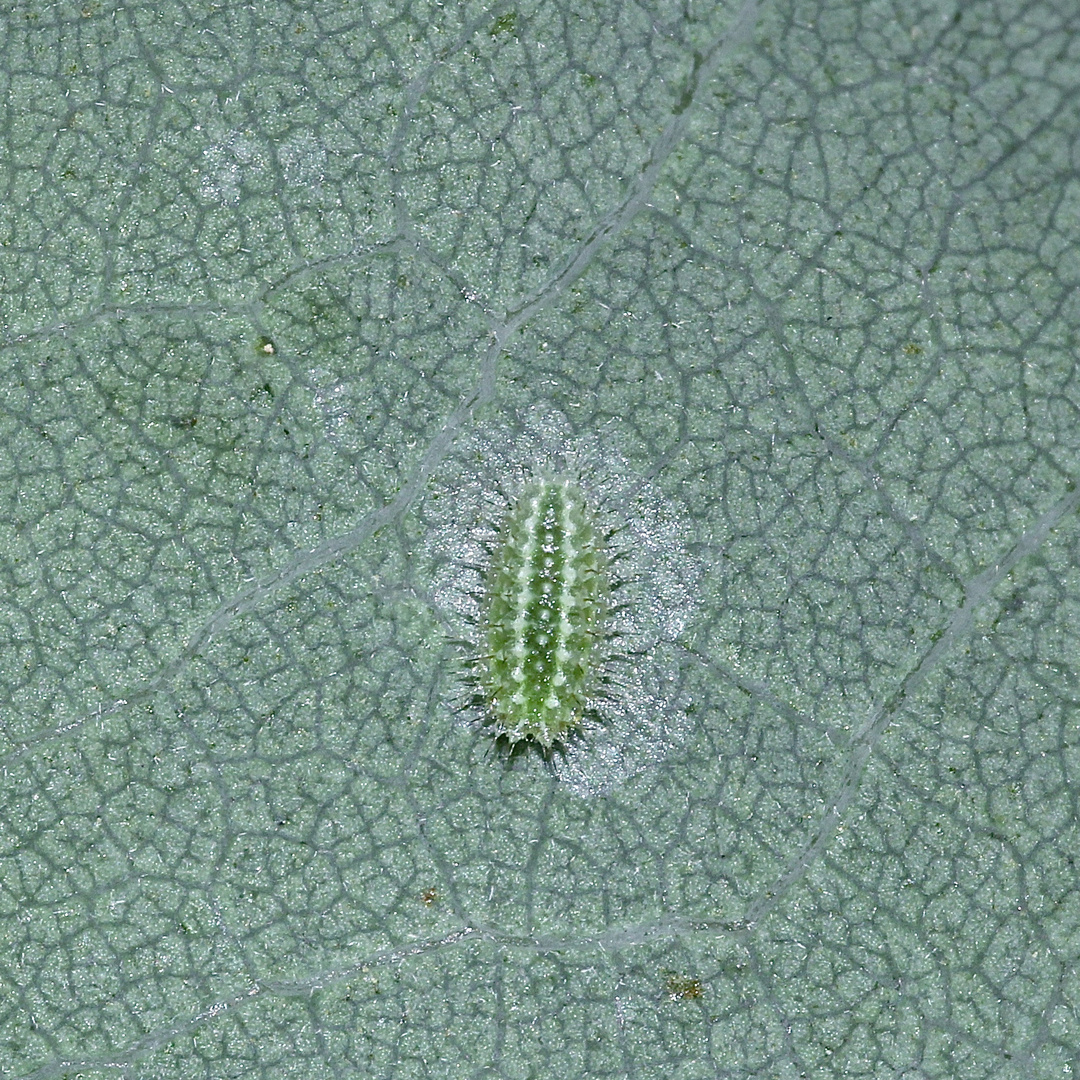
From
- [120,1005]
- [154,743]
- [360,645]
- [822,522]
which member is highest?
[822,522]

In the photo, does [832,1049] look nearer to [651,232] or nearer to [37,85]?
[651,232]

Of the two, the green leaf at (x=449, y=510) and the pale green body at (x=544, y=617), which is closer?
the pale green body at (x=544, y=617)

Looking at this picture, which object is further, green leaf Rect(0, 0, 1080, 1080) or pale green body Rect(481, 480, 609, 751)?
green leaf Rect(0, 0, 1080, 1080)

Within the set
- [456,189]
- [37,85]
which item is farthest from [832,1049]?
[37,85]

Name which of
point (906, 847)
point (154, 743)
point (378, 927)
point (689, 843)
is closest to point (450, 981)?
point (378, 927)

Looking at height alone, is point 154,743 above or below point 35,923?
above

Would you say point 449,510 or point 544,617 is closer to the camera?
point 544,617

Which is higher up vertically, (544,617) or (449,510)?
(449,510)
